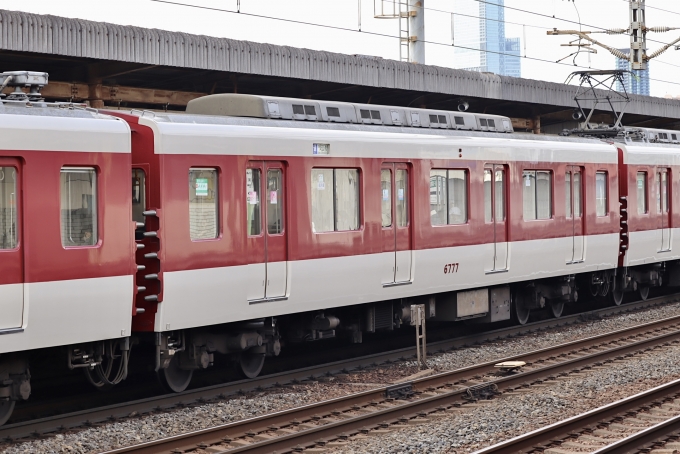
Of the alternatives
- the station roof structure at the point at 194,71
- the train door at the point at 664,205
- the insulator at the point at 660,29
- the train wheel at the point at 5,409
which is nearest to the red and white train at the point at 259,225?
the train wheel at the point at 5,409

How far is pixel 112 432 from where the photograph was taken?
401 inches

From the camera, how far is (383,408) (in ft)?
37.7

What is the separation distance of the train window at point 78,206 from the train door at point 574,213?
10.1 meters

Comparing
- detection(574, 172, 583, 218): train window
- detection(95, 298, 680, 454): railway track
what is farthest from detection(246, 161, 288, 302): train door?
detection(574, 172, 583, 218): train window

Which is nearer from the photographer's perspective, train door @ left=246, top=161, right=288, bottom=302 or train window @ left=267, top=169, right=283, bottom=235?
train door @ left=246, top=161, right=288, bottom=302

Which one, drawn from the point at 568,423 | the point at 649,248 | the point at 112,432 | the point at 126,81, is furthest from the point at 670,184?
the point at 112,432

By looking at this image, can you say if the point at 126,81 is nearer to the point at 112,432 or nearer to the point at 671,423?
the point at 112,432

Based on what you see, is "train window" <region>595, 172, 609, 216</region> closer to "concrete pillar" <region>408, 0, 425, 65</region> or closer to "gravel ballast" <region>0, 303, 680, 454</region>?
"gravel ballast" <region>0, 303, 680, 454</region>

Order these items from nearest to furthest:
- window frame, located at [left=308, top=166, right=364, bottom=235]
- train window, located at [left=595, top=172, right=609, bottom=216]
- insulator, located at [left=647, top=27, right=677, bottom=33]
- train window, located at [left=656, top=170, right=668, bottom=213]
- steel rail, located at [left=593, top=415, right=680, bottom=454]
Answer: steel rail, located at [left=593, top=415, right=680, bottom=454] < window frame, located at [left=308, top=166, right=364, bottom=235] < train window, located at [left=595, top=172, right=609, bottom=216] < train window, located at [left=656, top=170, right=668, bottom=213] < insulator, located at [left=647, top=27, right=677, bottom=33]

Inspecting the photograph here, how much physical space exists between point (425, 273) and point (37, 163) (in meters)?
6.67

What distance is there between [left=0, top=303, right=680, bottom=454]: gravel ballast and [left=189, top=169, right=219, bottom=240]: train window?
1924mm

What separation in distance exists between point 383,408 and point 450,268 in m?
4.36

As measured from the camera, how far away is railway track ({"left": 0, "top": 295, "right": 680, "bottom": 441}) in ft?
33.7

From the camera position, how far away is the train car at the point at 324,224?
36.9 feet
